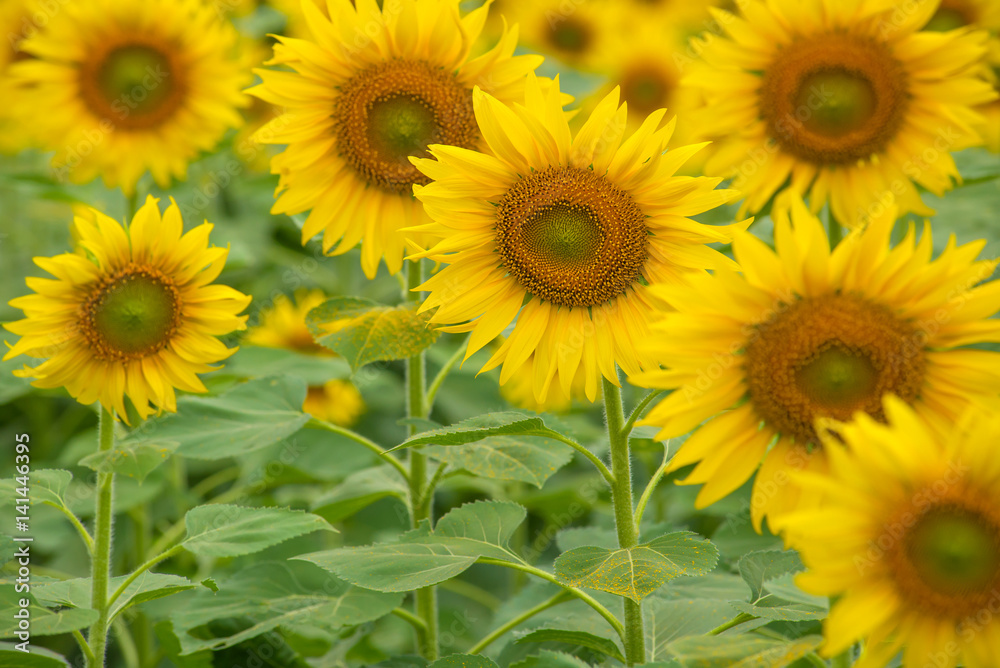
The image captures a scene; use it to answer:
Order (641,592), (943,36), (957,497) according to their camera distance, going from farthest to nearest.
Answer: (943,36), (641,592), (957,497)

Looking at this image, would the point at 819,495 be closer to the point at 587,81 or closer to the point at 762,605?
the point at 762,605

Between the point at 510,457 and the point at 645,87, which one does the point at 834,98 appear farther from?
the point at 645,87

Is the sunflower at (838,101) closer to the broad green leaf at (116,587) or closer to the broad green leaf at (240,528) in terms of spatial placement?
the broad green leaf at (240,528)

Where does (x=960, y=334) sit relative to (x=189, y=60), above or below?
below

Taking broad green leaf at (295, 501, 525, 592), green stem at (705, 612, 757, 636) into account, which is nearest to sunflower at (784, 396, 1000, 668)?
green stem at (705, 612, 757, 636)

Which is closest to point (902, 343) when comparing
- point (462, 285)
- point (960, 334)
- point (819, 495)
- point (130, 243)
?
point (960, 334)
